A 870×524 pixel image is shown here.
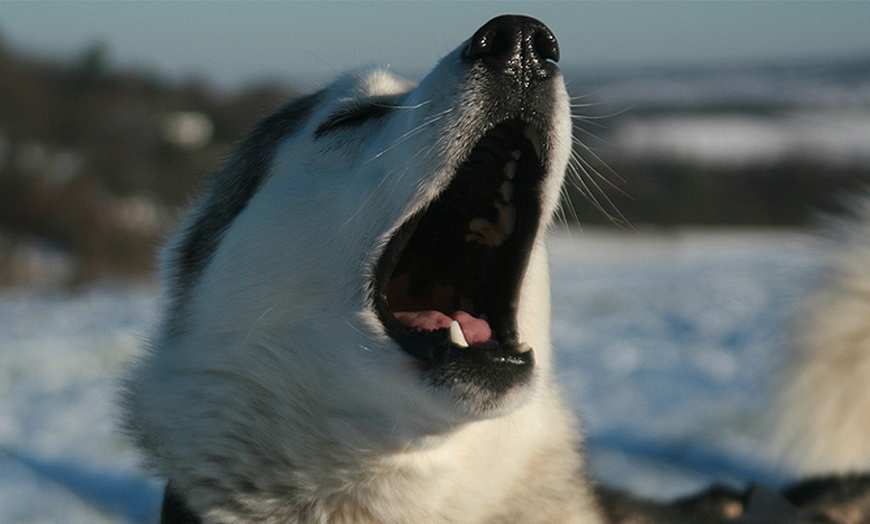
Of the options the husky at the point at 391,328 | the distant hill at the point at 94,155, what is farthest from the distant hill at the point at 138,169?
the husky at the point at 391,328

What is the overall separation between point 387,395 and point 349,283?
0.28 m

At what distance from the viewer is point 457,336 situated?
1931 mm

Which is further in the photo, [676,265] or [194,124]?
[194,124]

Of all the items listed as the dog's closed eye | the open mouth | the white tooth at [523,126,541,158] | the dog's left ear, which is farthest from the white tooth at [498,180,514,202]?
the dog's left ear

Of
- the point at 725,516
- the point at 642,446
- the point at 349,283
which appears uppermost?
the point at 349,283

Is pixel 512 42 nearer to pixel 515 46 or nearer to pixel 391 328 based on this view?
pixel 515 46

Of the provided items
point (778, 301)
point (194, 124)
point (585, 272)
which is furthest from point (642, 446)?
point (194, 124)

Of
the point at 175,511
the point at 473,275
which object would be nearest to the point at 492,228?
the point at 473,275

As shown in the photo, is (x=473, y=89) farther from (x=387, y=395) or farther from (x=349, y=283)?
(x=387, y=395)

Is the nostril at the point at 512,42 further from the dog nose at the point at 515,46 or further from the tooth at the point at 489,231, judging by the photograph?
the tooth at the point at 489,231

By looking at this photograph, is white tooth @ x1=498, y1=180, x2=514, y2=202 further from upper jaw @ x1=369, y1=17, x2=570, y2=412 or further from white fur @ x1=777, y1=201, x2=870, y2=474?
white fur @ x1=777, y1=201, x2=870, y2=474

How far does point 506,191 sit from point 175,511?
1075mm

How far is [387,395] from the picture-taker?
75.6 inches

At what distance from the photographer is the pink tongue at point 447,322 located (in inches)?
80.0
